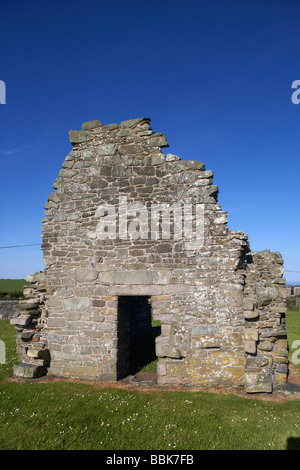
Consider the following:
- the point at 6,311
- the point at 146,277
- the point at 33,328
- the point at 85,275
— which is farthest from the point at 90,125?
the point at 6,311

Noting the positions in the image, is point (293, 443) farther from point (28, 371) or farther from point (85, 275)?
point (28, 371)

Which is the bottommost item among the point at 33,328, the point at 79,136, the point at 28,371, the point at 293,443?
the point at 293,443

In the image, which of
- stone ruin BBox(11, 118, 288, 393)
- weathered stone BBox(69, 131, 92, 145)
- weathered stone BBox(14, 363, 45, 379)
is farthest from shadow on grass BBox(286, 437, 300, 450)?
weathered stone BBox(69, 131, 92, 145)

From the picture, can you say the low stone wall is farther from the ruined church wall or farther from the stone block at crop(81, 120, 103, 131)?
the stone block at crop(81, 120, 103, 131)

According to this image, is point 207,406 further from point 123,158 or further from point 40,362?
point 123,158

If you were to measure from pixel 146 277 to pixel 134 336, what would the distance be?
5.70 meters

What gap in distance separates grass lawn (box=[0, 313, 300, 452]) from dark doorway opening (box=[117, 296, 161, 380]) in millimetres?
1264

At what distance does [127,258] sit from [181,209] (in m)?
2.01

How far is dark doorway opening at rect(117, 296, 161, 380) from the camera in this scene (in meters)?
8.60

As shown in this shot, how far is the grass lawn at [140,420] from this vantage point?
513 cm

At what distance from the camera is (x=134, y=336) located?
12883mm

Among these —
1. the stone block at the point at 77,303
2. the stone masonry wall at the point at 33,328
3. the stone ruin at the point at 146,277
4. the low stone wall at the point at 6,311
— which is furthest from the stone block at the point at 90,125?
the low stone wall at the point at 6,311
